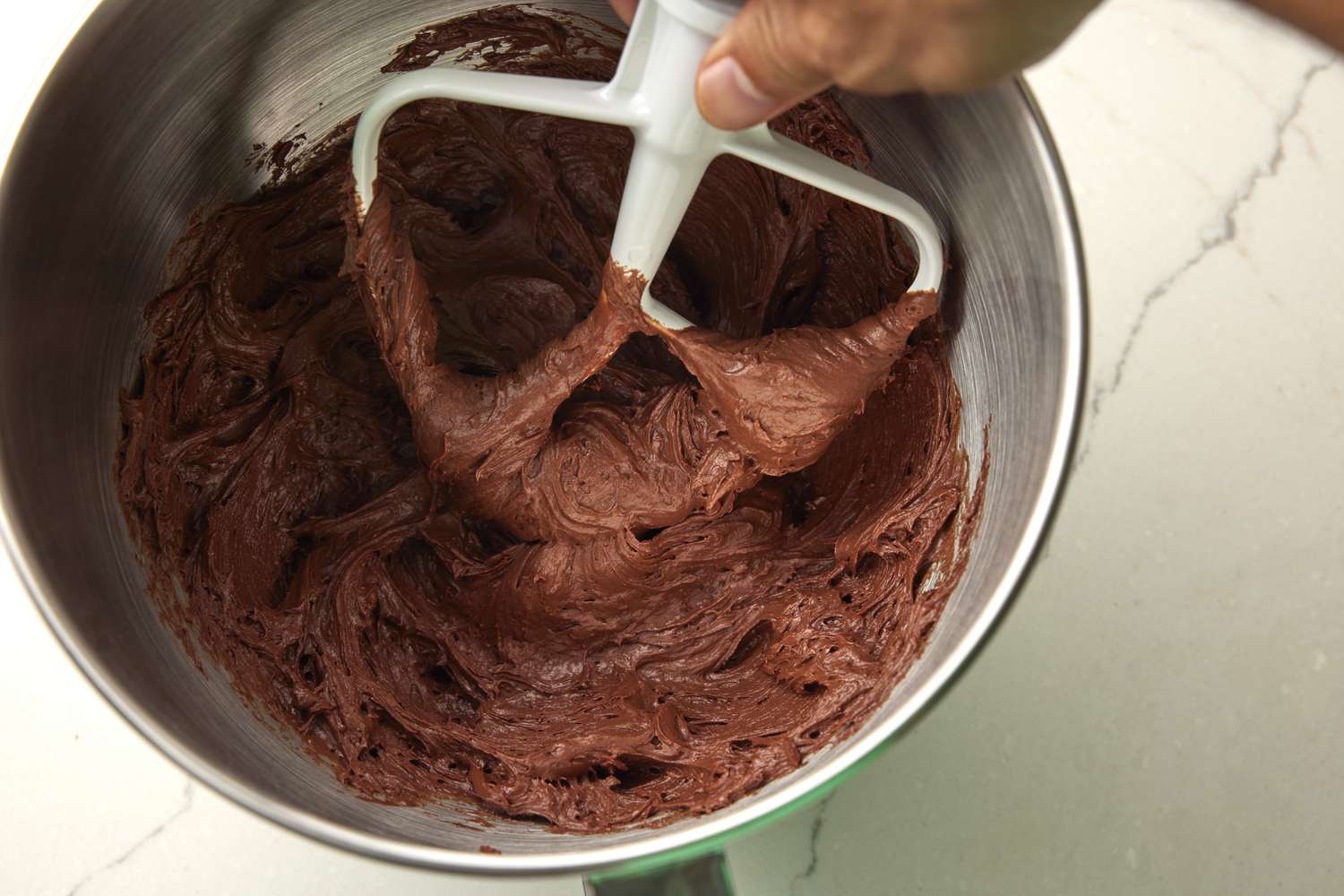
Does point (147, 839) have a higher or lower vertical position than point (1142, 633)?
higher

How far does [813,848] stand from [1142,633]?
0.69 meters

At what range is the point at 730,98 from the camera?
0.83 m

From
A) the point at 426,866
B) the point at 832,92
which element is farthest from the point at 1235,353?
the point at 426,866

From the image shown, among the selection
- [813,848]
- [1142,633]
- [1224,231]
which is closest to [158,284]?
[813,848]

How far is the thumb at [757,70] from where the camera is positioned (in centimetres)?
72

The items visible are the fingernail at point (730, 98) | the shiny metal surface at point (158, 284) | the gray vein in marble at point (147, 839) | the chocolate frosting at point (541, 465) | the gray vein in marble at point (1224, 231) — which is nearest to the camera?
the fingernail at point (730, 98)

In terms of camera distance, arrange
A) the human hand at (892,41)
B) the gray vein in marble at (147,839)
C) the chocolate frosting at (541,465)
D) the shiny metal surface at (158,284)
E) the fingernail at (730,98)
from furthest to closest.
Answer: the gray vein in marble at (147,839) → the chocolate frosting at (541,465) → the shiny metal surface at (158,284) → the fingernail at (730,98) → the human hand at (892,41)

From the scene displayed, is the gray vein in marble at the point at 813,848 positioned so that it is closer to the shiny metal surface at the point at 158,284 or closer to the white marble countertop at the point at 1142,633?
the white marble countertop at the point at 1142,633

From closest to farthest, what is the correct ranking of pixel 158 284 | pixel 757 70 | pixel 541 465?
pixel 757 70 → pixel 158 284 → pixel 541 465

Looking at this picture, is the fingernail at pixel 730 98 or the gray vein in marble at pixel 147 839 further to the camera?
the gray vein in marble at pixel 147 839

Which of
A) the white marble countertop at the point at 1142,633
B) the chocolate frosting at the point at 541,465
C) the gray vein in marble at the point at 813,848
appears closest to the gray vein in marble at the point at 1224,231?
the white marble countertop at the point at 1142,633

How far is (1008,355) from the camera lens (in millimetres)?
1074

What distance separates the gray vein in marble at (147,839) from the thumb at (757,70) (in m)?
1.37

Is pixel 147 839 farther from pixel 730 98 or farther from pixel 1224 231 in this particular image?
pixel 1224 231
